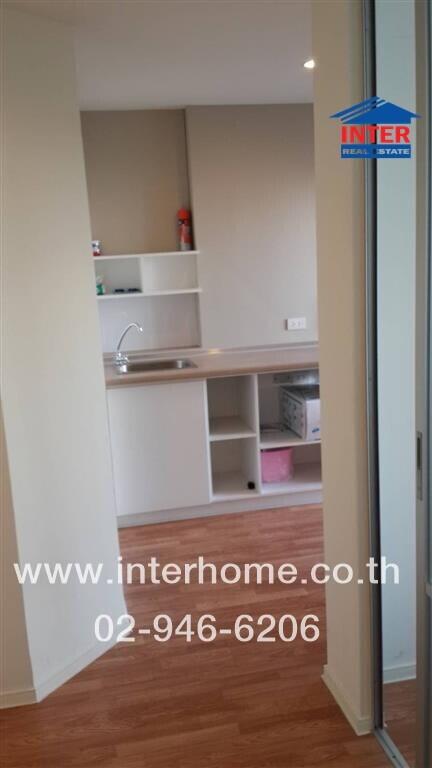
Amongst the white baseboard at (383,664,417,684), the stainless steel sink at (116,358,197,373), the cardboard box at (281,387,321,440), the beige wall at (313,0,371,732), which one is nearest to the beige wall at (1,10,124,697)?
the beige wall at (313,0,371,732)

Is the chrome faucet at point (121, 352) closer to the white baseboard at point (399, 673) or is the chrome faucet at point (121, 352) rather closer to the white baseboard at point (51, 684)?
Answer: the white baseboard at point (51, 684)

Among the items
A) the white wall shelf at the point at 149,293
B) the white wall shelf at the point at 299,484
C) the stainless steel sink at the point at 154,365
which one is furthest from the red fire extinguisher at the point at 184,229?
the white wall shelf at the point at 299,484

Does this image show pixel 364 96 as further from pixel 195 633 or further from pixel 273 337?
pixel 273 337

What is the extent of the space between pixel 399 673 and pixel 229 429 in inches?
90.6

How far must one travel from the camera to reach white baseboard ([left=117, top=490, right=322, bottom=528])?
3941 millimetres

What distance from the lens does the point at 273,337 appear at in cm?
452

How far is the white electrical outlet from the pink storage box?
87cm

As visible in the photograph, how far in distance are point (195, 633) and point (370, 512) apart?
119 cm

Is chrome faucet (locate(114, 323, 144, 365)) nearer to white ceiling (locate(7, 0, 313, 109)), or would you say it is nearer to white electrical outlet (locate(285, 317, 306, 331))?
white electrical outlet (locate(285, 317, 306, 331))

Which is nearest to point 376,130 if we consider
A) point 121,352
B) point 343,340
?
point 343,340

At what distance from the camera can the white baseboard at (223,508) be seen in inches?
155

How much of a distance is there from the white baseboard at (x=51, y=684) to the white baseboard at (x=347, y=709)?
36.7 inches

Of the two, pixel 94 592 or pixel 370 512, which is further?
pixel 94 592

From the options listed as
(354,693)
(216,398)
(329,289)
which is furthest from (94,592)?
(216,398)
